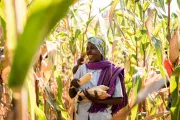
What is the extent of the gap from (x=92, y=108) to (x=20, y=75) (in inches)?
58.5

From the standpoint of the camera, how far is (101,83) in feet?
5.38

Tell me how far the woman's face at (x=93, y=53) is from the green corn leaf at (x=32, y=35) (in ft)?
4.74

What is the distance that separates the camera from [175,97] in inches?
24.9

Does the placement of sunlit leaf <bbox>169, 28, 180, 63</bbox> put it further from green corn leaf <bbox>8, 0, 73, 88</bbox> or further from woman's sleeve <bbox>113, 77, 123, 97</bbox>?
woman's sleeve <bbox>113, 77, 123, 97</bbox>

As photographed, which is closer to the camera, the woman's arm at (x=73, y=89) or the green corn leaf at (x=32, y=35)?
the green corn leaf at (x=32, y=35)

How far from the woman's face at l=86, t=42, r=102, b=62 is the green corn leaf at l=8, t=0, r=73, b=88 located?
1.45 m

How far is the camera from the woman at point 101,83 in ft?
5.25

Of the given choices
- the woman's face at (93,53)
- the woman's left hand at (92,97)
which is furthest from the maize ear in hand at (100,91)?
the woman's face at (93,53)

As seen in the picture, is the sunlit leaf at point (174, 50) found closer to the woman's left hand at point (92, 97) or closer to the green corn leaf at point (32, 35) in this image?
the green corn leaf at point (32, 35)

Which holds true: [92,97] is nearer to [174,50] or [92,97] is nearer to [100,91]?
[100,91]

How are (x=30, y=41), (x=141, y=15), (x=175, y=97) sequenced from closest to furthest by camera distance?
(x=30, y=41) < (x=175, y=97) < (x=141, y=15)

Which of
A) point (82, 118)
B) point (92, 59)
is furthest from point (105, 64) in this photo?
point (82, 118)

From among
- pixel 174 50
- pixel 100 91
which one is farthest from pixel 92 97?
pixel 174 50

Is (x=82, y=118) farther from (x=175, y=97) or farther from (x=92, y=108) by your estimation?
(x=175, y=97)
